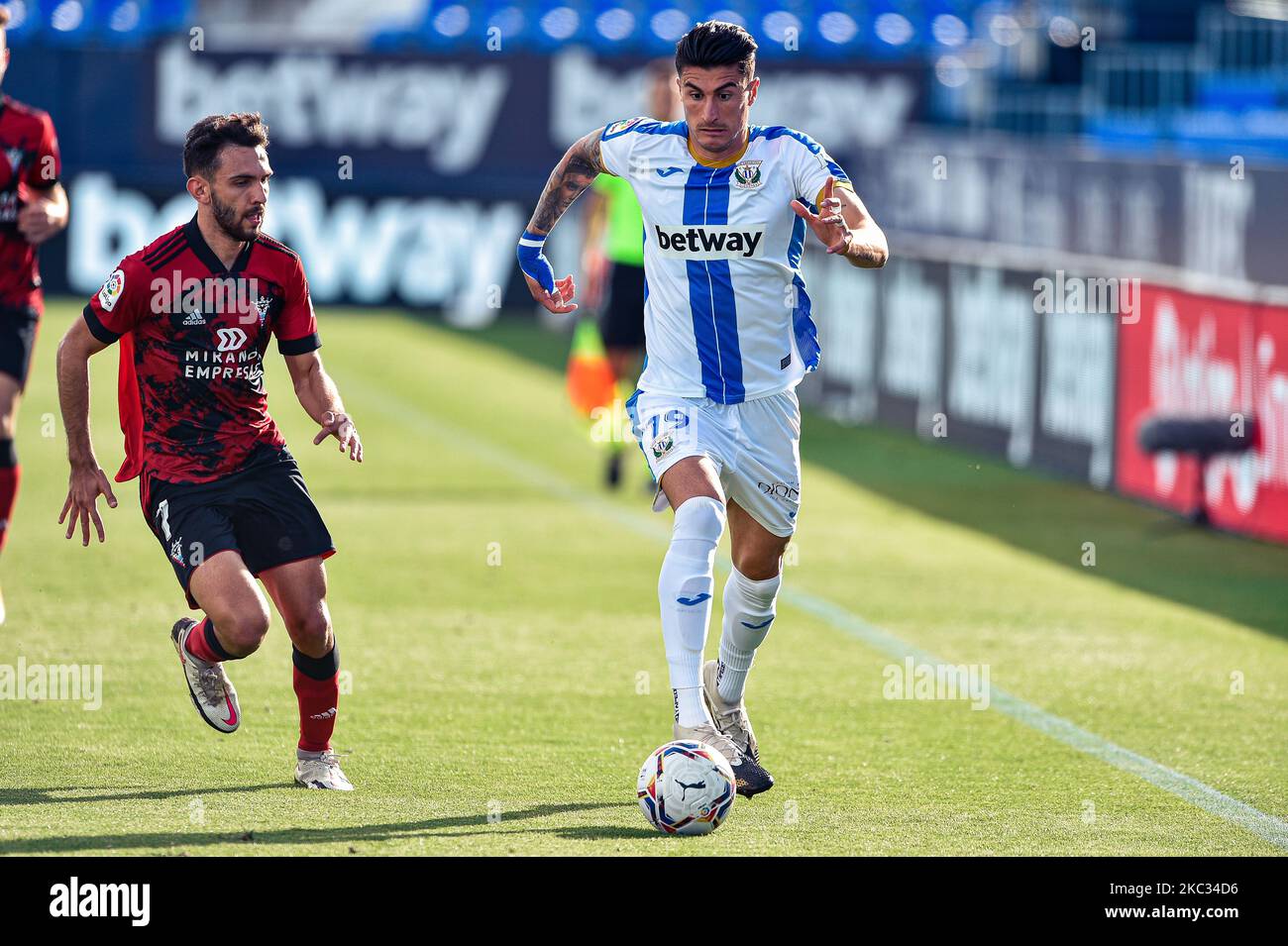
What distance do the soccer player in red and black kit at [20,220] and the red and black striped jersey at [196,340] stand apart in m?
2.25

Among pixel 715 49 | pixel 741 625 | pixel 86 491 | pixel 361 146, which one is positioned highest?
pixel 715 49

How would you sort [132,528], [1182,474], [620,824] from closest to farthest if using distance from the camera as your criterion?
[620,824] → [132,528] → [1182,474]

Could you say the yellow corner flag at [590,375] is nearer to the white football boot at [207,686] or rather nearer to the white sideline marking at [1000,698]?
the white sideline marking at [1000,698]

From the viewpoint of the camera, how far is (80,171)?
22.5m

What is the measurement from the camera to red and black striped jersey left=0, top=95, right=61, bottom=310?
7.95m

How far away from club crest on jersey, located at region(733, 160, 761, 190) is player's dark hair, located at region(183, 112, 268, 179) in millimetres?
1298

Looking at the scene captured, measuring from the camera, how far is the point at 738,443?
592 centimetres

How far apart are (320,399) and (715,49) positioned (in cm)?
145

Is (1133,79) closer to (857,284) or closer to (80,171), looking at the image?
(857,284)

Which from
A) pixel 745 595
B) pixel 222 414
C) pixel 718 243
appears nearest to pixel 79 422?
pixel 222 414

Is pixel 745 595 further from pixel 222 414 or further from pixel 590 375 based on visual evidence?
pixel 590 375

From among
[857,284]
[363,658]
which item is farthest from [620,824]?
[857,284]
